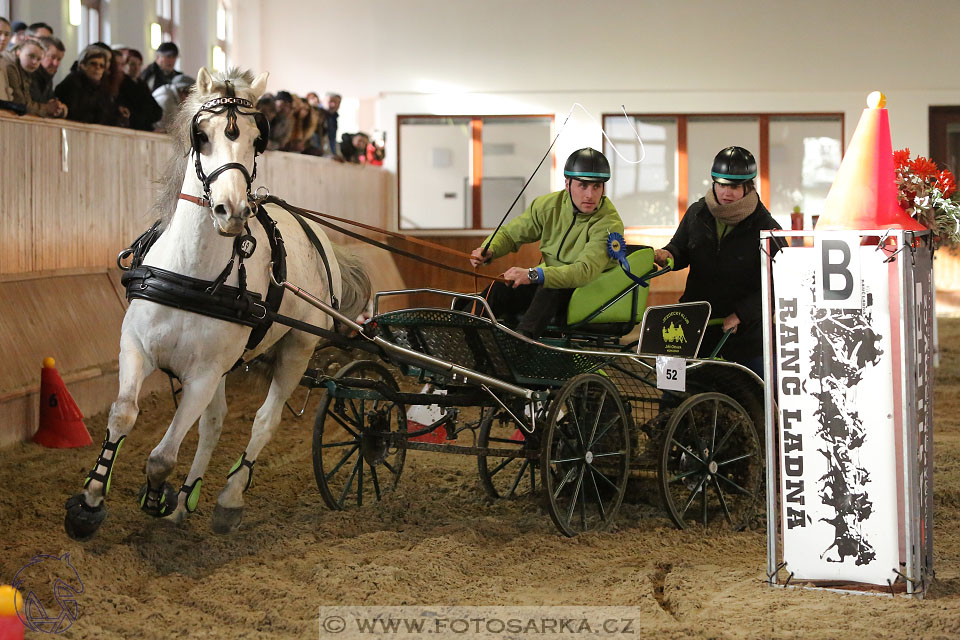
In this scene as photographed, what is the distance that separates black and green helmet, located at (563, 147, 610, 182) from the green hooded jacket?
174 millimetres

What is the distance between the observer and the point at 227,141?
13.0 ft

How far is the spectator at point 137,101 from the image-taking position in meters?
9.13

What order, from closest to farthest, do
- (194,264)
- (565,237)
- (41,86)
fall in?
1. (194,264)
2. (565,237)
3. (41,86)

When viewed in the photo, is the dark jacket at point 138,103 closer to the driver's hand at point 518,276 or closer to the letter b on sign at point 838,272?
the driver's hand at point 518,276

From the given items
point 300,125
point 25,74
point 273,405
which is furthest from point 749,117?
point 273,405

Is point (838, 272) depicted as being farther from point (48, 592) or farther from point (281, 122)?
point (281, 122)

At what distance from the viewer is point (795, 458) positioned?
3750 mm

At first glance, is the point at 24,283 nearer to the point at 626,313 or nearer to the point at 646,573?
the point at 626,313

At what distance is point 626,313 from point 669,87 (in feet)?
39.8

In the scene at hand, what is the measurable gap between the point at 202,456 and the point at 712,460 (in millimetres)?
2358

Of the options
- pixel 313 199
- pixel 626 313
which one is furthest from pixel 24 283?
pixel 313 199

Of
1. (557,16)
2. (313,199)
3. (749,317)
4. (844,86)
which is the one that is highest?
(557,16)

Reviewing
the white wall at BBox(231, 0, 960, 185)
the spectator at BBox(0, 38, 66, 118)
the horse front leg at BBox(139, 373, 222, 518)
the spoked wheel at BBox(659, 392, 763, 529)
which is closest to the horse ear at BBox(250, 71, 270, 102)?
the horse front leg at BBox(139, 373, 222, 518)

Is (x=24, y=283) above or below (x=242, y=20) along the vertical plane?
below
